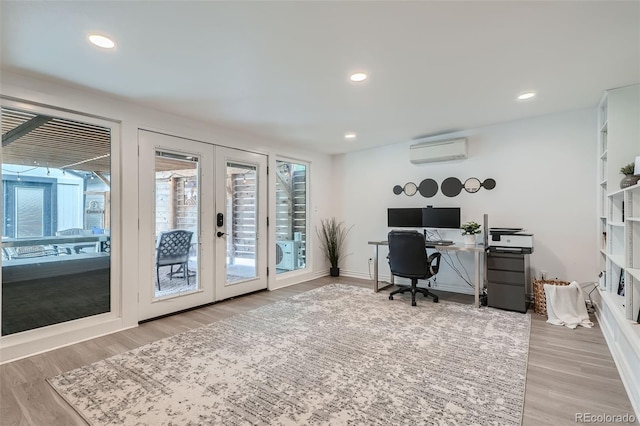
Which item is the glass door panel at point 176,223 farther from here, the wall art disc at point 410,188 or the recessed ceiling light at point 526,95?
the recessed ceiling light at point 526,95

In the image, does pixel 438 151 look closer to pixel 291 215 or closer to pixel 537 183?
pixel 537 183

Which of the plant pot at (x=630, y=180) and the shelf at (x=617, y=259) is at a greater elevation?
the plant pot at (x=630, y=180)

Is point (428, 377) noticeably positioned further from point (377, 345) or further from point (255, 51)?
point (255, 51)

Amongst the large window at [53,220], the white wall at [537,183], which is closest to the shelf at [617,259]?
the white wall at [537,183]

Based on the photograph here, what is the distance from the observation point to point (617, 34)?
210 centimetres

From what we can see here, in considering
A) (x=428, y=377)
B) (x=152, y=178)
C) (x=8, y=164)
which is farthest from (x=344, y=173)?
(x=8, y=164)

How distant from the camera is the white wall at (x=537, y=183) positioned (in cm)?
375

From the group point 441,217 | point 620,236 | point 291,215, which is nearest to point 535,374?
point 620,236

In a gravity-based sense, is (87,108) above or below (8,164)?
above

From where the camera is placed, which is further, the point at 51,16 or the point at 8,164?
the point at 8,164

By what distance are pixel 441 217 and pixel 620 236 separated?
191cm

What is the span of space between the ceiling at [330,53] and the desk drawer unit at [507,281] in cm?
182

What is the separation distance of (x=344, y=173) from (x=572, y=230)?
3.63m

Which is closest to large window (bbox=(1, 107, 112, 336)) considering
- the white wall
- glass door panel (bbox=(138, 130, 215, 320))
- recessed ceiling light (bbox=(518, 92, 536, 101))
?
glass door panel (bbox=(138, 130, 215, 320))
